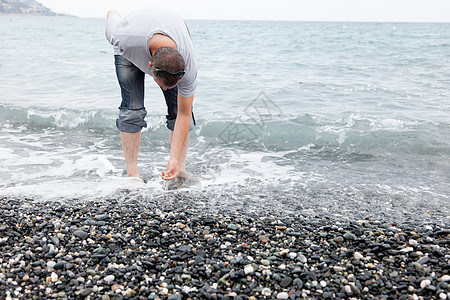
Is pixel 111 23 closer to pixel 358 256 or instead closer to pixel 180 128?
pixel 180 128

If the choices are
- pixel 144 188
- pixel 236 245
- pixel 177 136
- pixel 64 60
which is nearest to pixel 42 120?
pixel 144 188

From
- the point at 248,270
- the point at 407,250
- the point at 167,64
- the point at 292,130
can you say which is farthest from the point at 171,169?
the point at 292,130

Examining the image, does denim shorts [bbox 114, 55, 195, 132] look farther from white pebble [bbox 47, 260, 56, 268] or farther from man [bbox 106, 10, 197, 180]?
white pebble [bbox 47, 260, 56, 268]

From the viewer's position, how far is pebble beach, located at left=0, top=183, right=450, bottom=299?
253 centimetres

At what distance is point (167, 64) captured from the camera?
3.08 metres

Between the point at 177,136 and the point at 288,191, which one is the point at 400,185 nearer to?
the point at 288,191

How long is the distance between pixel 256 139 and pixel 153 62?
4.12m

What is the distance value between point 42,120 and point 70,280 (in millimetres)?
6187

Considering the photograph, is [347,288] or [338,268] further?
[338,268]

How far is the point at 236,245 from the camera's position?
3.08 metres

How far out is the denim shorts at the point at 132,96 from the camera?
152 inches

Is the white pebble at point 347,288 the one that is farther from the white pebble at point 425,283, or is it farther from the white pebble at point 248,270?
the white pebble at point 248,270

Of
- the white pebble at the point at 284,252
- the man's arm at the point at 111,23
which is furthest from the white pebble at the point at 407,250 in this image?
the man's arm at the point at 111,23

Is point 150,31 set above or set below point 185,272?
above
